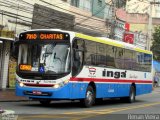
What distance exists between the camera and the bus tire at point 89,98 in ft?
64.6

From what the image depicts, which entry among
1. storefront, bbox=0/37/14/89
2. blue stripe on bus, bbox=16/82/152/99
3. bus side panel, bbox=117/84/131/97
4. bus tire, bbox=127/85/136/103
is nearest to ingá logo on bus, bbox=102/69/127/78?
blue stripe on bus, bbox=16/82/152/99

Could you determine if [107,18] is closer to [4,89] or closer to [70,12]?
[70,12]

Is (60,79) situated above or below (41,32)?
below

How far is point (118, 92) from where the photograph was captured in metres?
23.2

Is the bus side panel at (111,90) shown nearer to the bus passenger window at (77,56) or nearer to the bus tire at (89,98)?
the bus tire at (89,98)

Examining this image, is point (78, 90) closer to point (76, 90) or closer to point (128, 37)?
point (76, 90)

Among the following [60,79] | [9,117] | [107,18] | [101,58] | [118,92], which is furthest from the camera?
[107,18]

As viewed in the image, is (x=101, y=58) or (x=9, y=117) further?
(x=101, y=58)

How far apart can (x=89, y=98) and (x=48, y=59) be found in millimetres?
2948

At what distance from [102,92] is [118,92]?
2.07m

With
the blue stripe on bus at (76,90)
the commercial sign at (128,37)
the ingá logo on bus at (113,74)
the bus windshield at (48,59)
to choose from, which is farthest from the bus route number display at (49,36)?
the commercial sign at (128,37)

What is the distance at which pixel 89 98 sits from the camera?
2005cm

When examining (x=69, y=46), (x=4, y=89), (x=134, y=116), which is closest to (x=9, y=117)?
(x=134, y=116)

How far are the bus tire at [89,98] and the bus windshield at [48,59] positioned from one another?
6.59 feet
